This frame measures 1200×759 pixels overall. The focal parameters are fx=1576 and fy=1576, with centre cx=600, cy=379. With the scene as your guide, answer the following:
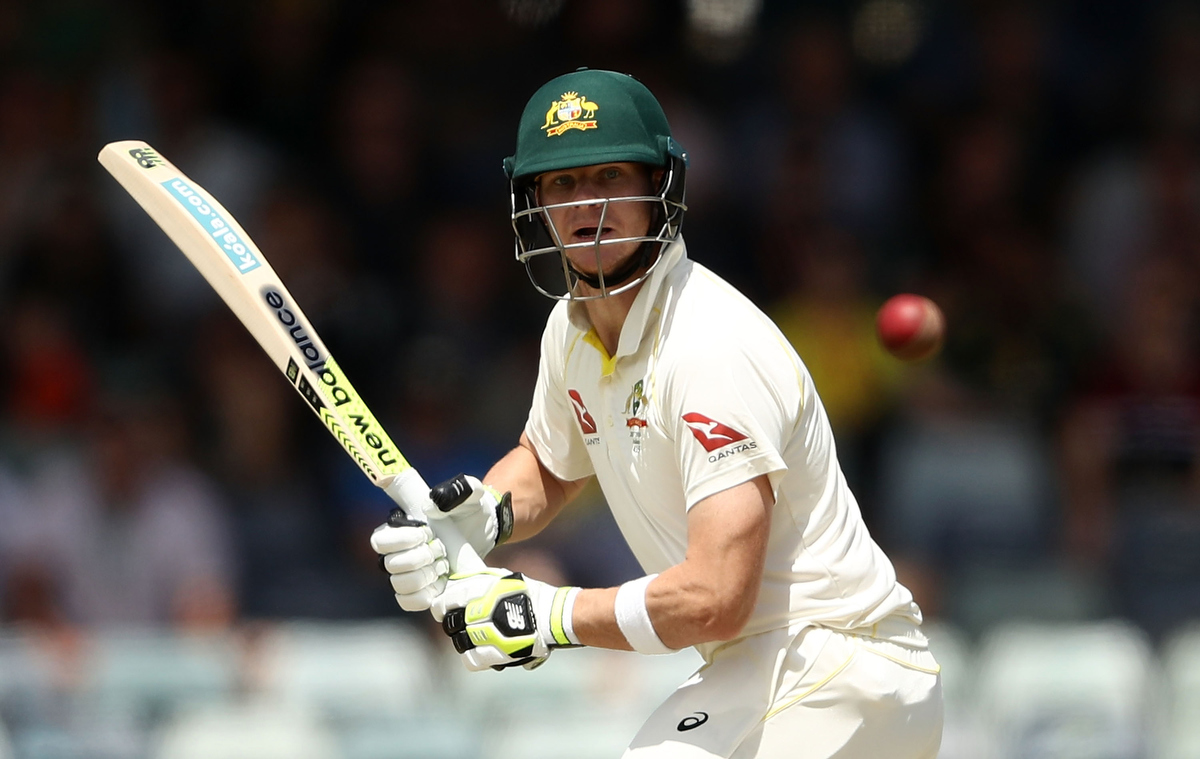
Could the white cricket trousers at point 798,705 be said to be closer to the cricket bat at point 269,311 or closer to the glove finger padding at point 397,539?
the glove finger padding at point 397,539

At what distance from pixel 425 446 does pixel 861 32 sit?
3.13 meters

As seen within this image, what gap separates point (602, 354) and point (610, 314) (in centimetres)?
8

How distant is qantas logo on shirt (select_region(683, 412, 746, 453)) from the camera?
2.84 m

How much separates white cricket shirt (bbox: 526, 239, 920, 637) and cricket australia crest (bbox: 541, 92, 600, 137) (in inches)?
12.5

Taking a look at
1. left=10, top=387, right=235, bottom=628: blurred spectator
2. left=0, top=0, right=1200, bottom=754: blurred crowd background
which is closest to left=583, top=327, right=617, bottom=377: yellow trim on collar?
left=0, top=0, right=1200, bottom=754: blurred crowd background

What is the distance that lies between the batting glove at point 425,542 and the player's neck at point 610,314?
0.40 metres

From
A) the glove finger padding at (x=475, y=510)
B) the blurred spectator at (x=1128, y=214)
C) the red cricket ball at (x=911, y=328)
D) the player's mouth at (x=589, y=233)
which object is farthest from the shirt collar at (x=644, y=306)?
the blurred spectator at (x=1128, y=214)

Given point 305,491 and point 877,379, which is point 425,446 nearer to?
point 305,491

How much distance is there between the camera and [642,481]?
311cm

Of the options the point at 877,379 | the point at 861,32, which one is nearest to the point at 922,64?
the point at 861,32

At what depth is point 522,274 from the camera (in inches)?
275

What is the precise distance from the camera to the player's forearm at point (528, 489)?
3.51 m

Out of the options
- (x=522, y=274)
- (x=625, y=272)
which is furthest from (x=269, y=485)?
(x=625, y=272)

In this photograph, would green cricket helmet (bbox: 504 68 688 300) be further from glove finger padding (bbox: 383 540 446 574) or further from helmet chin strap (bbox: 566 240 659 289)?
glove finger padding (bbox: 383 540 446 574)
